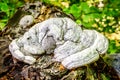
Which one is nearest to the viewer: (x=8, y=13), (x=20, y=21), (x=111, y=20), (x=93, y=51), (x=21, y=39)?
(x=93, y=51)

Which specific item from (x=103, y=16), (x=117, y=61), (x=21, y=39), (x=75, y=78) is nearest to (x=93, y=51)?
(x=75, y=78)

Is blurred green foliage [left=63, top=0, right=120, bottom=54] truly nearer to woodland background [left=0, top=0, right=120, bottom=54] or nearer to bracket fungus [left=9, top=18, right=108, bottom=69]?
woodland background [left=0, top=0, right=120, bottom=54]

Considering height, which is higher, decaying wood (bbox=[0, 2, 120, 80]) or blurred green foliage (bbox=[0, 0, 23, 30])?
decaying wood (bbox=[0, 2, 120, 80])

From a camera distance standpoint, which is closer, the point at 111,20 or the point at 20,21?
the point at 20,21

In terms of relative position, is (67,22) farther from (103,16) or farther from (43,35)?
(103,16)

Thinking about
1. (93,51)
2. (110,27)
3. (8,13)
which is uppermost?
(93,51)

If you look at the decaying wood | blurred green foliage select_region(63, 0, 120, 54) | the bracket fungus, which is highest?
the bracket fungus

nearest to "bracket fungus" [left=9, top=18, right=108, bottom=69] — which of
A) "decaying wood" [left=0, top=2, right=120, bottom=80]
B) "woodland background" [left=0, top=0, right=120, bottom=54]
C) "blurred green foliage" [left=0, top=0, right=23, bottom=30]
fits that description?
"decaying wood" [left=0, top=2, right=120, bottom=80]
